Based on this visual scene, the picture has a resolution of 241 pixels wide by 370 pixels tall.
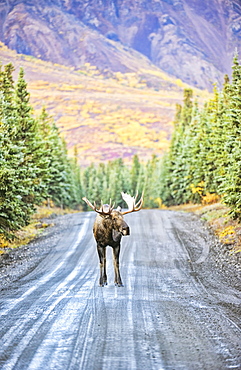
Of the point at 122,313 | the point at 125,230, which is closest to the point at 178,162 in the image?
the point at 125,230

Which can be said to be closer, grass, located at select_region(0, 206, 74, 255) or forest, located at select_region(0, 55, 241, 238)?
forest, located at select_region(0, 55, 241, 238)

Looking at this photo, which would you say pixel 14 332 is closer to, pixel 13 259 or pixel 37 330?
pixel 37 330

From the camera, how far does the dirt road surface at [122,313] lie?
22.3ft

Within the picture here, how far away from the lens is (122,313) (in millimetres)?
9031

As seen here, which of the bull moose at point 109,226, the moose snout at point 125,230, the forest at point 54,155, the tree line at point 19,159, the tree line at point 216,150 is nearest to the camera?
the moose snout at point 125,230

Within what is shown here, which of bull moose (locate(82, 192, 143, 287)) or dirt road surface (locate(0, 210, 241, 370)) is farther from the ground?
bull moose (locate(82, 192, 143, 287))

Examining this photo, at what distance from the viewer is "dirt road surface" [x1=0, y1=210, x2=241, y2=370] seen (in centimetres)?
680

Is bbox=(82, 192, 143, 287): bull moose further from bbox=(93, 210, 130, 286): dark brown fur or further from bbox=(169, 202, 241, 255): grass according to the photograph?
Result: bbox=(169, 202, 241, 255): grass

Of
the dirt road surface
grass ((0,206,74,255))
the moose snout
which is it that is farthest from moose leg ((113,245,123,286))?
grass ((0,206,74,255))

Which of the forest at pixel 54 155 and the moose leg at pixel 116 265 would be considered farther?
the forest at pixel 54 155

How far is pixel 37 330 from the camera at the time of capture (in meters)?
7.99

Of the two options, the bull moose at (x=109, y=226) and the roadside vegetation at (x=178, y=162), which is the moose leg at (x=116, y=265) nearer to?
the bull moose at (x=109, y=226)

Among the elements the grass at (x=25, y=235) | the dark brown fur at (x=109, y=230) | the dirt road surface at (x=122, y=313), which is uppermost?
the dark brown fur at (x=109, y=230)

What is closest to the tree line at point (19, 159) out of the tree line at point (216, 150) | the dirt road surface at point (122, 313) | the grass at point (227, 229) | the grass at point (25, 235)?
the grass at point (25, 235)
